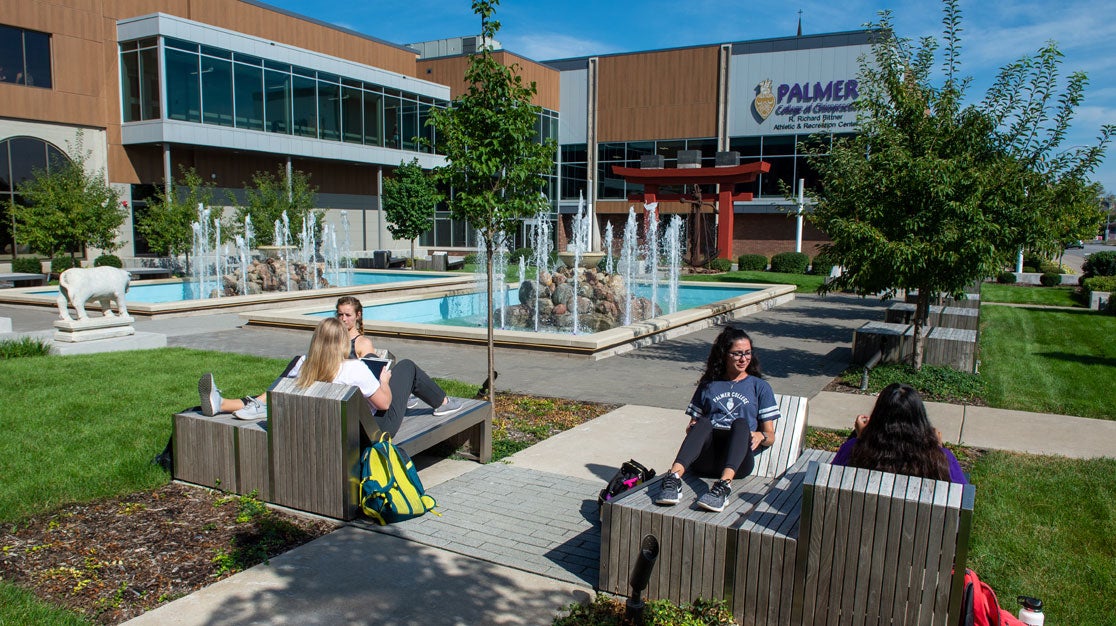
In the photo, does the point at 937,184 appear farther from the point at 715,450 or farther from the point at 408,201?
the point at 408,201

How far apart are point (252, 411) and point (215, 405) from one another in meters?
0.28

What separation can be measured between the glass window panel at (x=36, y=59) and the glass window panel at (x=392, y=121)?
598 inches

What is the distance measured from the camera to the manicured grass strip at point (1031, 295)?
22281mm

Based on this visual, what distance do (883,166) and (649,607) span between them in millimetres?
7222

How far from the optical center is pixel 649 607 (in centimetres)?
372

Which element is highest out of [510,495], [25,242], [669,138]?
[669,138]

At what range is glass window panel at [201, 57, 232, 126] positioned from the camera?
3088cm

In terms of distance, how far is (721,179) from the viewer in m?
35.6

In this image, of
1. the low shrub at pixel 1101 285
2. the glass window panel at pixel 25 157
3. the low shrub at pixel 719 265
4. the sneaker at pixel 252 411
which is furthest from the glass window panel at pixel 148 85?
the low shrub at pixel 1101 285

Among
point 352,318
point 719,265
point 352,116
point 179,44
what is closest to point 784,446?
point 352,318

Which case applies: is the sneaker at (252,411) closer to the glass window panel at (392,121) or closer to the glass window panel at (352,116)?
the glass window panel at (352,116)

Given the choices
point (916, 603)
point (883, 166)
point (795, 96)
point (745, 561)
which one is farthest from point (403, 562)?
point (795, 96)

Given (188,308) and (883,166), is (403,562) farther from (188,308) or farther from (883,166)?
(188,308)

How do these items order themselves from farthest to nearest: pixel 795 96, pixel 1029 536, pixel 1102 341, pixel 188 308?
pixel 795 96
pixel 188 308
pixel 1102 341
pixel 1029 536
